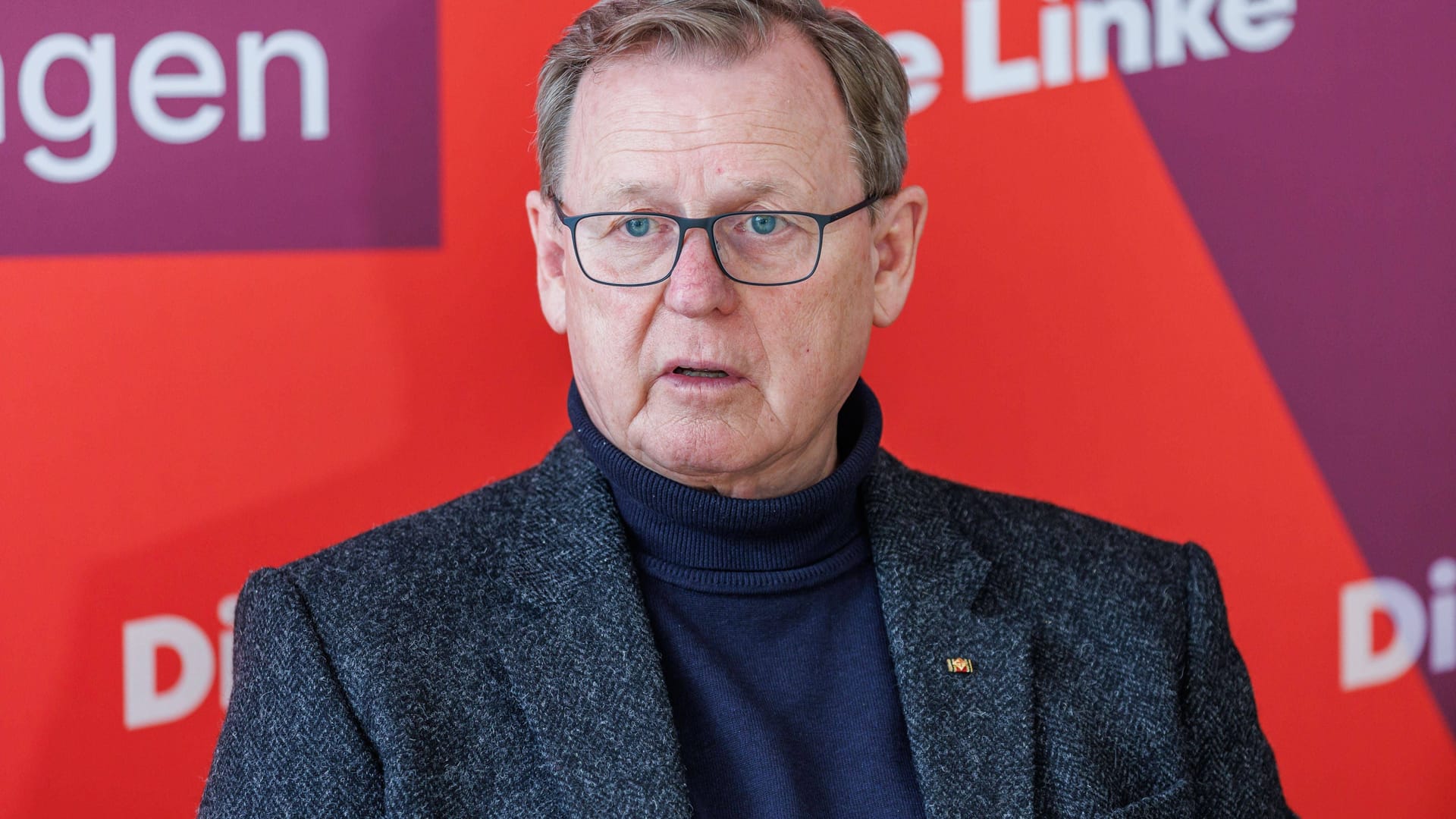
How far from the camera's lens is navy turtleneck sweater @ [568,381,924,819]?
1.57 meters

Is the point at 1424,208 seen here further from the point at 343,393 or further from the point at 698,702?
the point at 343,393

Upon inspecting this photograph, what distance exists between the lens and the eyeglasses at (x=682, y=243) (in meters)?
1.57

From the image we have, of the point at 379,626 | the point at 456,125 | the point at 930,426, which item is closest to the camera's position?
the point at 379,626

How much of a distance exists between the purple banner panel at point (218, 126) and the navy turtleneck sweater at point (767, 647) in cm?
56

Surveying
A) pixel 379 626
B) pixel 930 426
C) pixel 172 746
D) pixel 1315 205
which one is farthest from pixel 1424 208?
pixel 172 746

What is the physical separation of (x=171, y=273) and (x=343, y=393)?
0.28m

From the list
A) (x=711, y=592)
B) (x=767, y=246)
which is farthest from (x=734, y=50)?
(x=711, y=592)

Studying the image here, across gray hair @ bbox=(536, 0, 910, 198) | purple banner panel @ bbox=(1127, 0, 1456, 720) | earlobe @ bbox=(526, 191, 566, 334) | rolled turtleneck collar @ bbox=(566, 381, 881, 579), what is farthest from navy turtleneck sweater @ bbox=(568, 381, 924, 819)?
purple banner panel @ bbox=(1127, 0, 1456, 720)

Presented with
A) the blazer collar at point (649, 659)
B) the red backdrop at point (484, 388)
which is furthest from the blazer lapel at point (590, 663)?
the red backdrop at point (484, 388)

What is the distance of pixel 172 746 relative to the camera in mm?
2012

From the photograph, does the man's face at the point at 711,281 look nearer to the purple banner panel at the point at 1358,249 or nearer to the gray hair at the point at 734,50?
the gray hair at the point at 734,50

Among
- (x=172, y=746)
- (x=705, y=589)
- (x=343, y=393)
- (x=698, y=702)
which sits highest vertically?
(x=343, y=393)

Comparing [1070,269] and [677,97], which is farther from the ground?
[677,97]

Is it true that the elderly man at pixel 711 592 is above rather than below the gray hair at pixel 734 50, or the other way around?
below
